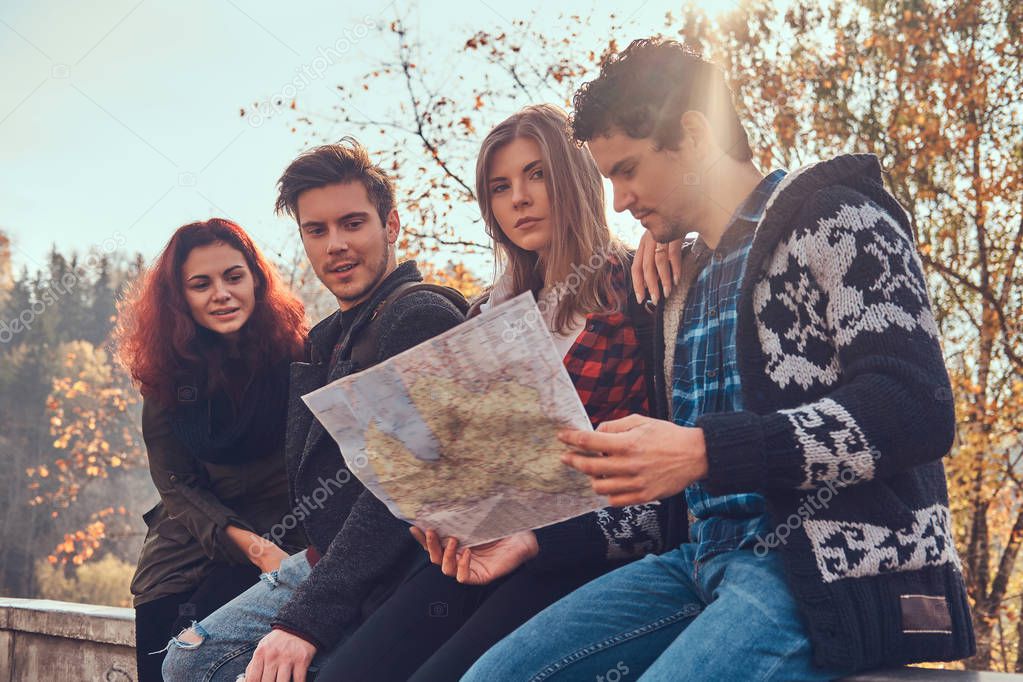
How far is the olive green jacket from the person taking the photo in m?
3.15

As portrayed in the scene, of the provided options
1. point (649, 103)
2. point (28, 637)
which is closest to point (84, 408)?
point (28, 637)

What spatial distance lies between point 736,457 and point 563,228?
1.26 metres

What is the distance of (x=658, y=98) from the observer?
6.47 feet

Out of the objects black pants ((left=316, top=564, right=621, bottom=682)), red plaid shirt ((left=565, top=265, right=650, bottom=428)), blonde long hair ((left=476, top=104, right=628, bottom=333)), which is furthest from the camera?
blonde long hair ((left=476, top=104, right=628, bottom=333))

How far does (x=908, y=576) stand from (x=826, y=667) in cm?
19

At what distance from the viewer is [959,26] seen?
333 inches

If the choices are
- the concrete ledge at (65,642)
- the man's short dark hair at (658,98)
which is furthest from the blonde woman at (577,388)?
the concrete ledge at (65,642)

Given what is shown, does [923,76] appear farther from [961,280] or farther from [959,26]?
[961,280]

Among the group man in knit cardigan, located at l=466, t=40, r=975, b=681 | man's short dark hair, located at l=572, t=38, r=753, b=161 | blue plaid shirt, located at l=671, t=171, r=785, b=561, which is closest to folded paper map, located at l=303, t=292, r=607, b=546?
man in knit cardigan, located at l=466, t=40, r=975, b=681

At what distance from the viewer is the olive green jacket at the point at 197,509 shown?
3150 mm

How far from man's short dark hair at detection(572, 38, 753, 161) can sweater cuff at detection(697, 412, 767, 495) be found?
→ 2.40ft

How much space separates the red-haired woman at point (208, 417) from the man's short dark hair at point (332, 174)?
0.48m

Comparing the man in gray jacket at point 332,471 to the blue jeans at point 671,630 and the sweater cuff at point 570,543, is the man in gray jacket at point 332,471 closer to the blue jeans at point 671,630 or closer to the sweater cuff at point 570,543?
the sweater cuff at point 570,543

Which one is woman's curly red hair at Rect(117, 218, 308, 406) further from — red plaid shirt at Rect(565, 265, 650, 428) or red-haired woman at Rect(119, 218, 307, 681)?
red plaid shirt at Rect(565, 265, 650, 428)
